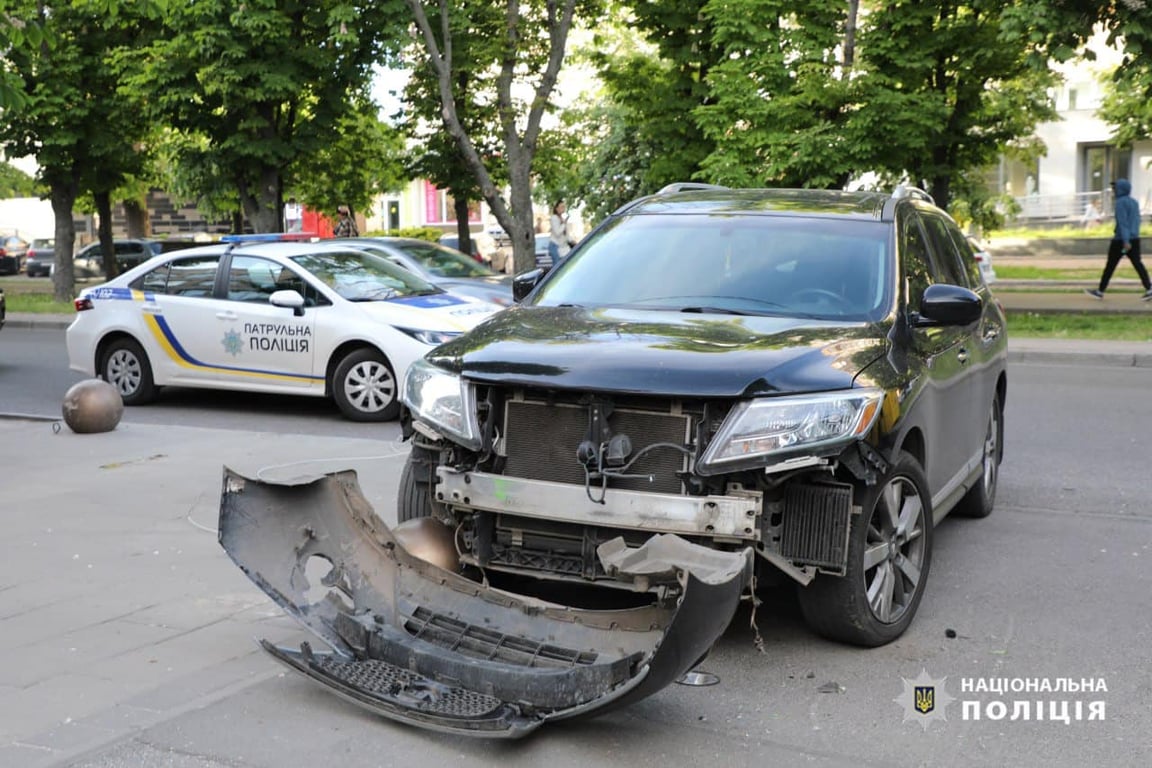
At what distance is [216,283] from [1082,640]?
9.52 m

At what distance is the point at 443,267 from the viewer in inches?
664

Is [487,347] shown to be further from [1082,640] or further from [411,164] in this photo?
[411,164]

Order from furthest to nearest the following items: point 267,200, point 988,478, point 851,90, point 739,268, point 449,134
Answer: point 267,200 → point 449,134 → point 851,90 → point 988,478 → point 739,268

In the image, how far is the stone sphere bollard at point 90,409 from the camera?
11320mm

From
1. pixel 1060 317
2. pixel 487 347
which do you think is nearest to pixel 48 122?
pixel 1060 317

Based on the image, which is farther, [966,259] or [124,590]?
[966,259]

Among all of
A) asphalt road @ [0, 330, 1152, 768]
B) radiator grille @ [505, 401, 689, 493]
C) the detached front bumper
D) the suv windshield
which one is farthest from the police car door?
radiator grille @ [505, 401, 689, 493]

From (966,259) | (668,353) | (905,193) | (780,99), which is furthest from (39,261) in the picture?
(668,353)

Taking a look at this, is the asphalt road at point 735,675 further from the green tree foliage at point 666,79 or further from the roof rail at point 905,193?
the green tree foliage at point 666,79

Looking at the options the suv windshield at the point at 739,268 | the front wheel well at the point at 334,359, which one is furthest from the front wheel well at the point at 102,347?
the suv windshield at the point at 739,268

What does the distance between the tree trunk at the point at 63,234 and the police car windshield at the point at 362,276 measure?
63.5 ft

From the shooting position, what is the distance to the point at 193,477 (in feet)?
30.6

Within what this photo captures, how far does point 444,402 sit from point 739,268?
173 centimetres

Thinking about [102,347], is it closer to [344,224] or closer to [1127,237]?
[344,224]
